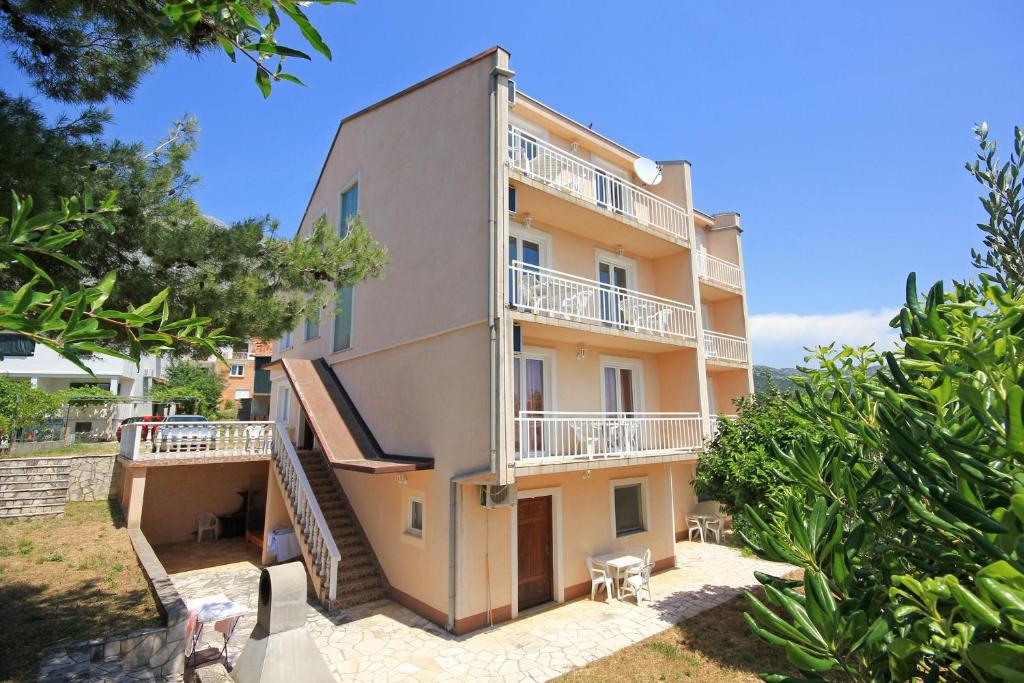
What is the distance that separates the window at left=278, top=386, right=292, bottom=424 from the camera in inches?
744

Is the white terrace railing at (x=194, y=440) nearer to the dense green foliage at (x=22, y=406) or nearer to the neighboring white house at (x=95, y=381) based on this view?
the neighboring white house at (x=95, y=381)

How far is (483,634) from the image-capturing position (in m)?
9.47

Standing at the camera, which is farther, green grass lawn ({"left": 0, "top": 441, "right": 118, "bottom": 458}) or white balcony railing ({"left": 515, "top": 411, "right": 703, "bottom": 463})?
green grass lawn ({"left": 0, "top": 441, "right": 118, "bottom": 458})

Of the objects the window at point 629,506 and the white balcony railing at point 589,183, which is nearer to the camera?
the white balcony railing at point 589,183

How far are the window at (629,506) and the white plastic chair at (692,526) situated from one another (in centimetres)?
461

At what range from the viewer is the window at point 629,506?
508 inches

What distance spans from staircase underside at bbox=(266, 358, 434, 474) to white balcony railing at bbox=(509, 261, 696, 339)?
4.40m

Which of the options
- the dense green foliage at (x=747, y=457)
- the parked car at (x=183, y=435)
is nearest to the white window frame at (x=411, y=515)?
the dense green foliage at (x=747, y=457)

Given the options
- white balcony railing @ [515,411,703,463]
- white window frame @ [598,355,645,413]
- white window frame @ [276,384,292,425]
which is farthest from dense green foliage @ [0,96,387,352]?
white window frame @ [276,384,292,425]

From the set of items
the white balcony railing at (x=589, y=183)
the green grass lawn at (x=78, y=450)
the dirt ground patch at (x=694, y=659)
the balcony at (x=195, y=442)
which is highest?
the white balcony railing at (x=589, y=183)

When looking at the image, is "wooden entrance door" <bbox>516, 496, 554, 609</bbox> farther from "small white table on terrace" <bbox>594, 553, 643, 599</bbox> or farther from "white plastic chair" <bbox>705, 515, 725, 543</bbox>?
"white plastic chair" <bbox>705, 515, 725, 543</bbox>

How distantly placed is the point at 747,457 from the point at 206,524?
1713 cm

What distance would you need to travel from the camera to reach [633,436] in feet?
38.2

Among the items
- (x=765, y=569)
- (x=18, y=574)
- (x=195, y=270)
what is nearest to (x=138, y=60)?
(x=195, y=270)
